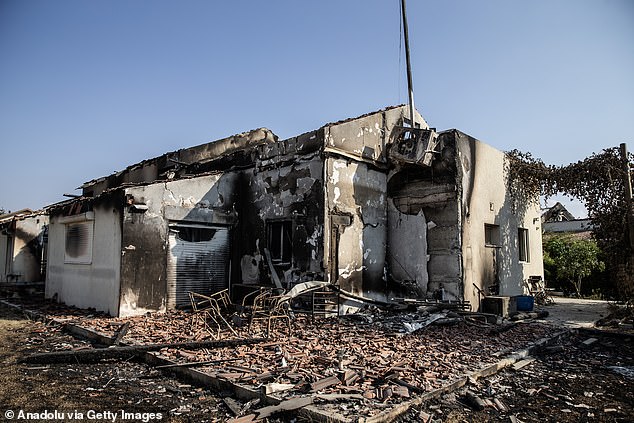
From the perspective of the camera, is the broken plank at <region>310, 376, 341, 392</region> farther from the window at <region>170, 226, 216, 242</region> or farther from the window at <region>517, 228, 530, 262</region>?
the window at <region>517, 228, 530, 262</region>

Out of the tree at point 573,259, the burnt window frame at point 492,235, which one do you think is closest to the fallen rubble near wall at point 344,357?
the burnt window frame at point 492,235

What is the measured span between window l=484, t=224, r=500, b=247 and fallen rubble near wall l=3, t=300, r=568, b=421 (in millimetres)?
3542

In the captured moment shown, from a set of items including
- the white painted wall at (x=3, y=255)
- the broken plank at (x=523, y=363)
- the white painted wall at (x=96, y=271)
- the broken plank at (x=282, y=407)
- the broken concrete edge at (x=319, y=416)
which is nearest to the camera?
the broken concrete edge at (x=319, y=416)

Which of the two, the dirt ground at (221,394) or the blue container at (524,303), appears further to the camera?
the blue container at (524,303)

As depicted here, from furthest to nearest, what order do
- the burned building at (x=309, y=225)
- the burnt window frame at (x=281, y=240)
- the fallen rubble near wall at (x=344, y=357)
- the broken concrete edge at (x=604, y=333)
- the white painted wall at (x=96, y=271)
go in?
the burnt window frame at (x=281, y=240)
the burned building at (x=309, y=225)
the white painted wall at (x=96, y=271)
the broken concrete edge at (x=604, y=333)
the fallen rubble near wall at (x=344, y=357)

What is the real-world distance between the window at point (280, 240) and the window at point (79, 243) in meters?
5.10

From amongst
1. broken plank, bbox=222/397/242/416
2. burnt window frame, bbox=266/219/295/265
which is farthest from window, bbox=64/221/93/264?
broken plank, bbox=222/397/242/416

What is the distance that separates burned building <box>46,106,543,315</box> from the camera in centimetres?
1118

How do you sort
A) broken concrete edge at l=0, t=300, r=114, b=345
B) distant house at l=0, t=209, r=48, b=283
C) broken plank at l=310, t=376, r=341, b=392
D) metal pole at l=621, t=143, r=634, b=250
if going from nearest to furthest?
broken plank at l=310, t=376, r=341, b=392, broken concrete edge at l=0, t=300, r=114, b=345, metal pole at l=621, t=143, r=634, b=250, distant house at l=0, t=209, r=48, b=283

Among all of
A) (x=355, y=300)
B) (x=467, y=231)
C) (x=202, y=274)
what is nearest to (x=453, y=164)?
(x=467, y=231)

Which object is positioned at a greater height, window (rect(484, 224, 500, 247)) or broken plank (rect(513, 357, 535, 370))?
window (rect(484, 224, 500, 247))

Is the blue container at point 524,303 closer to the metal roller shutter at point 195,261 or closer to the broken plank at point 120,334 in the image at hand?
the metal roller shutter at point 195,261

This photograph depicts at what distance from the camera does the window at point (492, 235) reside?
1352cm

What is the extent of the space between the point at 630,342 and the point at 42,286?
19690 mm
